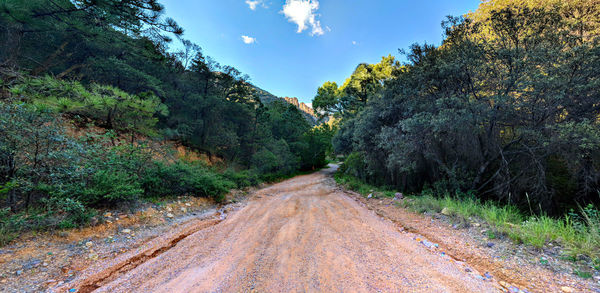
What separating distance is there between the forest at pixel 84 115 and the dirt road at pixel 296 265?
223 centimetres

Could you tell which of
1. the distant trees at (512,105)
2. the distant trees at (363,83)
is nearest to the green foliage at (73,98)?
the distant trees at (512,105)

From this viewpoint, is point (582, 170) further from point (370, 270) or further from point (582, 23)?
point (370, 270)

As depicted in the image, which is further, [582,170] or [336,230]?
[582,170]

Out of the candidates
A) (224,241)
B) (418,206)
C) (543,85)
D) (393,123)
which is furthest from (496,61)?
(224,241)

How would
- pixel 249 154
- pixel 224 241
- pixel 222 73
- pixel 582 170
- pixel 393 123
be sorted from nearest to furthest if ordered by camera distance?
pixel 224 241 → pixel 582 170 → pixel 393 123 → pixel 222 73 → pixel 249 154

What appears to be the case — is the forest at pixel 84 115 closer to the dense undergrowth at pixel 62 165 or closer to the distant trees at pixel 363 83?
the dense undergrowth at pixel 62 165

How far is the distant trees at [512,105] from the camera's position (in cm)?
498

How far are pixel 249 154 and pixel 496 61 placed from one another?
16072 mm

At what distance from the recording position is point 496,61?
5.97 metres

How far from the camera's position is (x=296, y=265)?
2541mm

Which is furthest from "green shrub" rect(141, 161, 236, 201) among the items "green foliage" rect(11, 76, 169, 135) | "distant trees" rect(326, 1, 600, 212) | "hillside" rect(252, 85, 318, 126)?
"hillside" rect(252, 85, 318, 126)

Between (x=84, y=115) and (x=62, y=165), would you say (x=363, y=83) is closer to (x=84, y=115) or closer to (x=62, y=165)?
(x=84, y=115)

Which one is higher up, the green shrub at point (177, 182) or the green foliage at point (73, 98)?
the green foliage at point (73, 98)

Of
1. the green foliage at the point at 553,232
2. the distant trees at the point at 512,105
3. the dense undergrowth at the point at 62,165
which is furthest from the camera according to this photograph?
the distant trees at the point at 512,105
